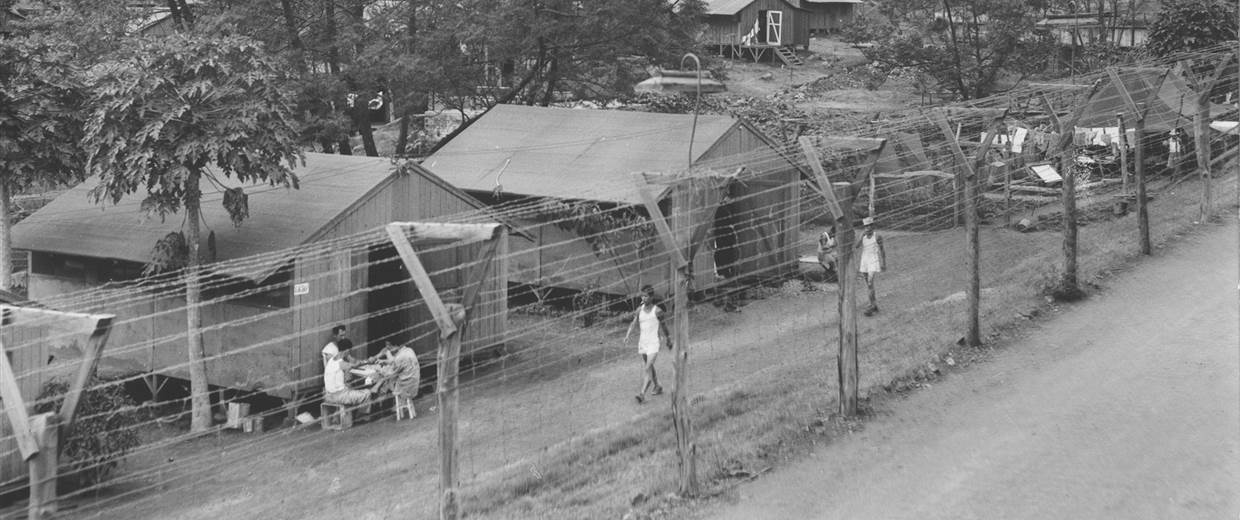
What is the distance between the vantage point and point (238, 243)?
17234 mm

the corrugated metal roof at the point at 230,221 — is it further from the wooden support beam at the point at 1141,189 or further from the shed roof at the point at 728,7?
the shed roof at the point at 728,7

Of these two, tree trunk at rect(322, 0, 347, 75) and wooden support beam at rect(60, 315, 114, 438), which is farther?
tree trunk at rect(322, 0, 347, 75)

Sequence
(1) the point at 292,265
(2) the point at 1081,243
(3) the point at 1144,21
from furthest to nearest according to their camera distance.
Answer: (3) the point at 1144,21 → (2) the point at 1081,243 → (1) the point at 292,265

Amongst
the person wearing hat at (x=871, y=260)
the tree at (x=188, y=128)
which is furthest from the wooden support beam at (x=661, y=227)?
the person wearing hat at (x=871, y=260)

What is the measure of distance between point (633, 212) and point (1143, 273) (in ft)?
28.1

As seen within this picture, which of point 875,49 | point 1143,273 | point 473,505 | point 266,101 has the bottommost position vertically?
point 473,505

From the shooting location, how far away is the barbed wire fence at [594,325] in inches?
488

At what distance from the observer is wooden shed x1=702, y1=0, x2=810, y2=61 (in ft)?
163

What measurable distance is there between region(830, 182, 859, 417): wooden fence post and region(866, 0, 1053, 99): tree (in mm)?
18621

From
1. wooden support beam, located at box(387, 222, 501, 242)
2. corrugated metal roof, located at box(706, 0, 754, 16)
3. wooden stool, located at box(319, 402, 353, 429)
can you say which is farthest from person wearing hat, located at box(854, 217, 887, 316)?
corrugated metal roof, located at box(706, 0, 754, 16)

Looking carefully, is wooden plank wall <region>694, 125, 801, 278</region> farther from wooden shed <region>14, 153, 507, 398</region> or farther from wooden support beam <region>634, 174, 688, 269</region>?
wooden support beam <region>634, 174, 688, 269</region>

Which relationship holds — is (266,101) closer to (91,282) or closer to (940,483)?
(91,282)

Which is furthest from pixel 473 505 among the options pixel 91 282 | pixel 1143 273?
pixel 1143 273

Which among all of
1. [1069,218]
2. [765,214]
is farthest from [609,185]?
[1069,218]
